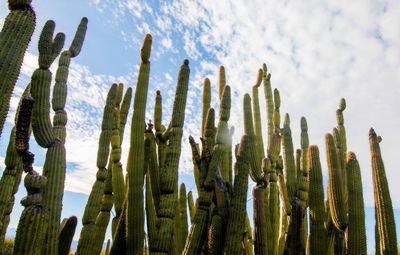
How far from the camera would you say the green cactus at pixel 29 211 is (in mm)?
2586

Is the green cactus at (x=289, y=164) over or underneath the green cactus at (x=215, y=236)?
over

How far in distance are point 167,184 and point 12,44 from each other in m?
1.78

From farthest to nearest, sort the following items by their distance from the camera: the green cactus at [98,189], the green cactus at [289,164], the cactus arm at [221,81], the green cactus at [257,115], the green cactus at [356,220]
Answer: the green cactus at [257,115] → the cactus arm at [221,81] → the green cactus at [289,164] → the green cactus at [98,189] → the green cactus at [356,220]

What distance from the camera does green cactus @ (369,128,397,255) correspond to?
11.5ft

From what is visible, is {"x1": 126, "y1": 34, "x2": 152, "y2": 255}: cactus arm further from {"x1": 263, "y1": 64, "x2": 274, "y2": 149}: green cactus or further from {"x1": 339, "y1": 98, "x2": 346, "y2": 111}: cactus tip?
{"x1": 339, "y1": 98, "x2": 346, "y2": 111}: cactus tip

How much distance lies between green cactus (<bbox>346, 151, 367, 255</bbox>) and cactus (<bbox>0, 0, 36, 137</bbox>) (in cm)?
302

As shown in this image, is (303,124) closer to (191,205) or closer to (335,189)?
(191,205)

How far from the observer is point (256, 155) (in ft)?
13.9

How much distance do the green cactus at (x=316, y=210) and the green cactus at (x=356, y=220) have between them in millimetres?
356

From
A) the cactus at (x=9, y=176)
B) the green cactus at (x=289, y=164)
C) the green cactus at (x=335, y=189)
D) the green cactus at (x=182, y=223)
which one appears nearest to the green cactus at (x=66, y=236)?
the cactus at (x=9, y=176)

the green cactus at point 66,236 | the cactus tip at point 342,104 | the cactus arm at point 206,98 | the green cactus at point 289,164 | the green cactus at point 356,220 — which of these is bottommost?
the green cactus at point 66,236

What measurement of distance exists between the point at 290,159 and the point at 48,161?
9.06 ft

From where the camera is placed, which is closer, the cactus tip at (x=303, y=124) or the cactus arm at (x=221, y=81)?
the cactus arm at (x=221, y=81)

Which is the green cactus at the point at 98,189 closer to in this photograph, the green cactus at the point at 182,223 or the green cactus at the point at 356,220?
the green cactus at the point at 182,223
